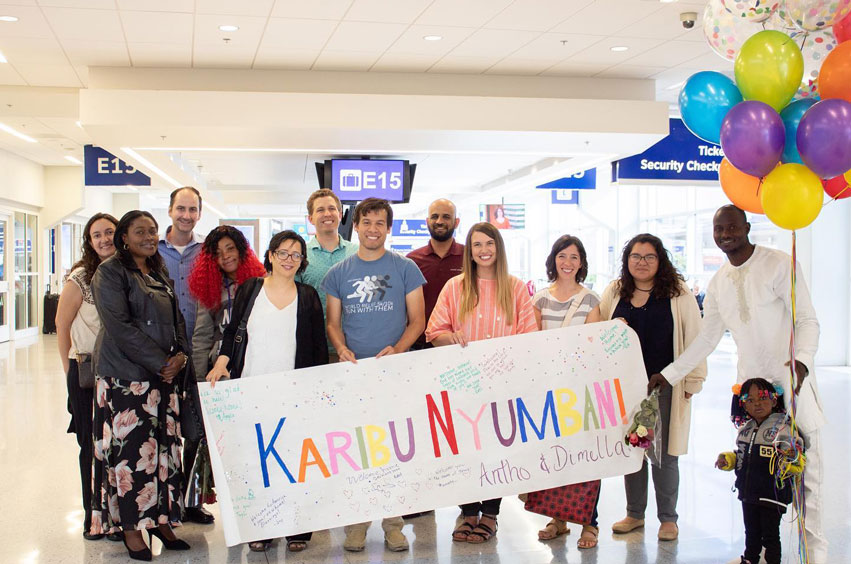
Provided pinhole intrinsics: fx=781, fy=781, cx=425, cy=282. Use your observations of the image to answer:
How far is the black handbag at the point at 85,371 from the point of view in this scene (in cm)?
368

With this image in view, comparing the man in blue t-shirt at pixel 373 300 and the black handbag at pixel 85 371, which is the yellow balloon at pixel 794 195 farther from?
the black handbag at pixel 85 371

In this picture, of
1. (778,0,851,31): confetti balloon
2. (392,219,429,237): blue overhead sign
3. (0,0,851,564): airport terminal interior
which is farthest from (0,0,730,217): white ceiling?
(392,219,429,237): blue overhead sign

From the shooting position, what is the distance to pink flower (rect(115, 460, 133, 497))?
3.45 metres

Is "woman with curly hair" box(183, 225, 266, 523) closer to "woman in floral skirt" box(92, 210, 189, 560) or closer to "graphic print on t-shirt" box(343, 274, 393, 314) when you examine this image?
"woman in floral skirt" box(92, 210, 189, 560)

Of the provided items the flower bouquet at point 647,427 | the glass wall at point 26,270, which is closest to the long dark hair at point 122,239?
the flower bouquet at point 647,427

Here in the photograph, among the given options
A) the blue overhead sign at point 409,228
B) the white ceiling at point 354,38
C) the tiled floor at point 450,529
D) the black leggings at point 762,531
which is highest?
the white ceiling at point 354,38

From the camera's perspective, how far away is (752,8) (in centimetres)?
335

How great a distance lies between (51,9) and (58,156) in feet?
31.4

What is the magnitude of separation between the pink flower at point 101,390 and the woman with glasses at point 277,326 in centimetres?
51

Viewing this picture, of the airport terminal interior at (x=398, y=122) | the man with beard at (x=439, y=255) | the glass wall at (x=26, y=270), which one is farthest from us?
the glass wall at (x=26, y=270)

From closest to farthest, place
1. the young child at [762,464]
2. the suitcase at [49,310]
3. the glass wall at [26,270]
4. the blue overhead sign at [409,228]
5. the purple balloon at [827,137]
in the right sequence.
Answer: the purple balloon at [827,137]
the young child at [762,464]
the glass wall at [26,270]
the suitcase at [49,310]
the blue overhead sign at [409,228]

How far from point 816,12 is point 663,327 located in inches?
58.5

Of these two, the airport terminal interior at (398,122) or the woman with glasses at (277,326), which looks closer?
the woman with glasses at (277,326)

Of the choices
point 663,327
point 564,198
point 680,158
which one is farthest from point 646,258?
point 564,198
